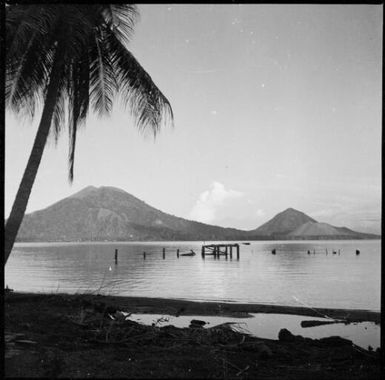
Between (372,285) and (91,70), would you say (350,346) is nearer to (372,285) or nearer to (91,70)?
(91,70)

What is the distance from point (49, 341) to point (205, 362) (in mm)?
2851

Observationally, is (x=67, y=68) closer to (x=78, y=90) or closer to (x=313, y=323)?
(x=78, y=90)

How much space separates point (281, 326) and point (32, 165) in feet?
33.7

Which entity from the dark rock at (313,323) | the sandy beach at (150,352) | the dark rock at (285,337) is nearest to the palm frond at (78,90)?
the sandy beach at (150,352)

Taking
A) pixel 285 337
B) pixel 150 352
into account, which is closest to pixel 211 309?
pixel 285 337

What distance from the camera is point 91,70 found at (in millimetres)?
10883

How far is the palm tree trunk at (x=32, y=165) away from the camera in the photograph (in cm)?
920

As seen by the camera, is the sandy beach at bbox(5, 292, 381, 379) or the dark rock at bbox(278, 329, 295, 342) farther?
the dark rock at bbox(278, 329, 295, 342)

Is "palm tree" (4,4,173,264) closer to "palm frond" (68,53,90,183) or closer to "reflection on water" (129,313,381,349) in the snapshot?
"palm frond" (68,53,90,183)

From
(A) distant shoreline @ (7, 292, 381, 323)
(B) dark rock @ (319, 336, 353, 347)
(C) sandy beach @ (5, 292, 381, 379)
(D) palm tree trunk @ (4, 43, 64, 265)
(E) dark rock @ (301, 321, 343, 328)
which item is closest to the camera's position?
(C) sandy beach @ (5, 292, 381, 379)

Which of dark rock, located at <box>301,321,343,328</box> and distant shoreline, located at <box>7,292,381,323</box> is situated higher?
dark rock, located at <box>301,321,343,328</box>

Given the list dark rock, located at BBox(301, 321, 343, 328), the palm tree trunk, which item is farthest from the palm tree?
dark rock, located at BBox(301, 321, 343, 328)

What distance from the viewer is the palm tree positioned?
8516 millimetres

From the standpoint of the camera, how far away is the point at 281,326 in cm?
1507
